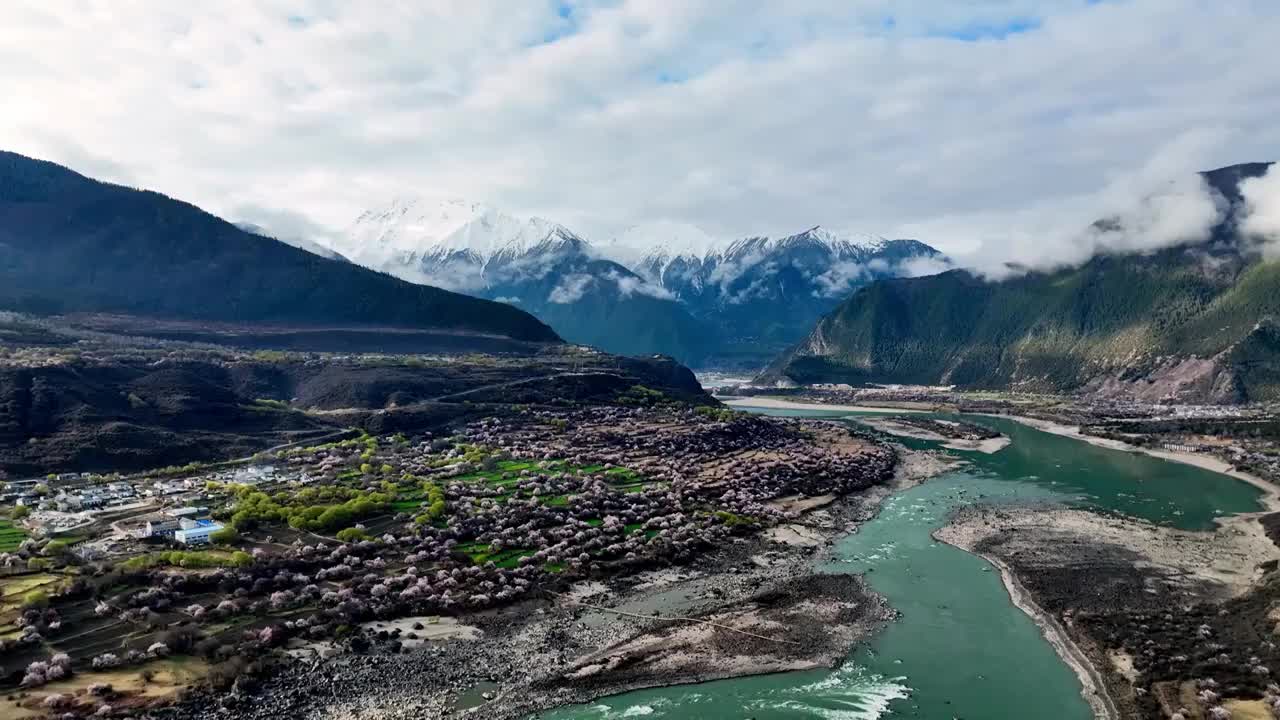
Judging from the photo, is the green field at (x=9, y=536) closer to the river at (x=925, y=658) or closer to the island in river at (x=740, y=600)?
the island in river at (x=740, y=600)

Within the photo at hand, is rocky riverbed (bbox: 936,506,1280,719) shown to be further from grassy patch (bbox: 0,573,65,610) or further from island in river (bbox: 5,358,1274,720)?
grassy patch (bbox: 0,573,65,610)

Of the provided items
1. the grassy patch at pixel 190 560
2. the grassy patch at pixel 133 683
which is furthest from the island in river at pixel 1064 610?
the grassy patch at pixel 190 560

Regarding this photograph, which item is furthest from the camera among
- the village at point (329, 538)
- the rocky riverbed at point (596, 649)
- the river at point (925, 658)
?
the village at point (329, 538)

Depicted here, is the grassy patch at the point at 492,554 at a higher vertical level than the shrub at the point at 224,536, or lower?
lower

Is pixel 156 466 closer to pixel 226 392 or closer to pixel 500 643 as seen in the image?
pixel 226 392

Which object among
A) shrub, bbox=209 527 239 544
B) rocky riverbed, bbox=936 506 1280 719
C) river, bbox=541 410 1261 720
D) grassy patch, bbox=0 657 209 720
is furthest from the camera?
shrub, bbox=209 527 239 544

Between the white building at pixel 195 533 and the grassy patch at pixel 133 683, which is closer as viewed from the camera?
the grassy patch at pixel 133 683

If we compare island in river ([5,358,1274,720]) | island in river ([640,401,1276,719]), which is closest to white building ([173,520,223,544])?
island in river ([5,358,1274,720])
